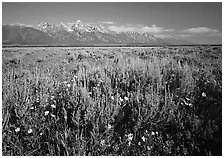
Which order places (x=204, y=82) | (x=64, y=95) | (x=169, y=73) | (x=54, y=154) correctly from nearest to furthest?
(x=54, y=154), (x=64, y=95), (x=204, y=82), (x=169, y=73)

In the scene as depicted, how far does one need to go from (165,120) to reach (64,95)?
157cm

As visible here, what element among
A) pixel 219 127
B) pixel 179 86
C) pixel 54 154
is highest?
pixel 179 86

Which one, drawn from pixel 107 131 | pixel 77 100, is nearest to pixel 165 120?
pixel 107 131

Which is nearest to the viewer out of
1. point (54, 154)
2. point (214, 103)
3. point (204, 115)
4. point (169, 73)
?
point (54, 154)

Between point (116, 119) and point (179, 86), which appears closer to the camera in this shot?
point (116, 119)

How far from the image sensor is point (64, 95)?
3021 mm

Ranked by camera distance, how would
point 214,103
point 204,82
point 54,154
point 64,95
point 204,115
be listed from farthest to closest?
point 204,82
point 64,95
point 214,103
point 204,115
point 54,154

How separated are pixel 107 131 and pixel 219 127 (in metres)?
1.41

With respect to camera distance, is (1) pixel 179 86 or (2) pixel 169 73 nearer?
(1) pixel 179 86

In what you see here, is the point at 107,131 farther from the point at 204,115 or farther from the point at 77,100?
the point at 204,115

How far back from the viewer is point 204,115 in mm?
2535

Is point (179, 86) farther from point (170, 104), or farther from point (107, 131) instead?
point (107, 131)

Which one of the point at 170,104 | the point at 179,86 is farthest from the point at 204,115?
the point at 179,86

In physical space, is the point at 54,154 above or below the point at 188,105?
below
